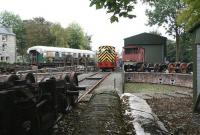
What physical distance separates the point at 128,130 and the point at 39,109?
82.9 inches

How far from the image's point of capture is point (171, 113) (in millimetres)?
14875

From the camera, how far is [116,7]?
8.84 m

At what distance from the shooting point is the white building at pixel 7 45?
333 ft

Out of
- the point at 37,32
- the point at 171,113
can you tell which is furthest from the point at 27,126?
the point at 37,32

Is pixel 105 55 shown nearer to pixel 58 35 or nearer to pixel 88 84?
pixel 88 84

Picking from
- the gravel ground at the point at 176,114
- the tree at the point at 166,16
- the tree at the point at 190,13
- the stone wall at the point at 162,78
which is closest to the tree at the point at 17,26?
the tree at the point at 166,16

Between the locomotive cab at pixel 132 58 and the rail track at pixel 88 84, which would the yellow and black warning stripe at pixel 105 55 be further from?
the rail track at pixel 88 84

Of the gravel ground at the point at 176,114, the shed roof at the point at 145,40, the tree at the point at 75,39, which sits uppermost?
the tree at the point at 75,39

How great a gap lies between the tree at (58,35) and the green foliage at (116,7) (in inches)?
3660

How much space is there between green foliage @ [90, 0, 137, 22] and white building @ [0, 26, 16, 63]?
305ft

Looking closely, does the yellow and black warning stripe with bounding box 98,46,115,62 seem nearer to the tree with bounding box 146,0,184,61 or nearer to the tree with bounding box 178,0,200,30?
the tree with bounding box 146,0,184,61

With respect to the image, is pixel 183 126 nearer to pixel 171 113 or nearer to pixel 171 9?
pixel 171 113

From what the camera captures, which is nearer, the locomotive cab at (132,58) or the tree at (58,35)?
the locomotive cab at (132,58)

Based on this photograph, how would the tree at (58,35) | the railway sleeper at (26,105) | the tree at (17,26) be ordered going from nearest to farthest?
the railway sleeper at (26,105) < the tree at (58,35) < the tree at (17,26)
